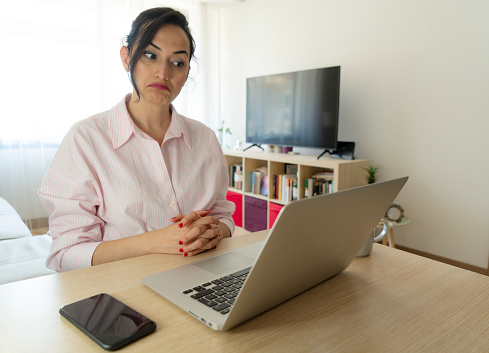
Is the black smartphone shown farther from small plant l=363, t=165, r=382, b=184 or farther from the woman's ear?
small plant l=363, t=165, r=382, b=184

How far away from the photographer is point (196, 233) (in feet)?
2.79

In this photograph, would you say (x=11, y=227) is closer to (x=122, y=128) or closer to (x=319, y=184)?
(x=122, y=128)

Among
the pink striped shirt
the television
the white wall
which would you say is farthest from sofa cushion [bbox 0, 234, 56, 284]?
the white wall

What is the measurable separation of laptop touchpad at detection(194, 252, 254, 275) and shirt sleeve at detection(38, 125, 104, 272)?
13.4 inches

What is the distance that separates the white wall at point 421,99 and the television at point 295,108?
0.98ft

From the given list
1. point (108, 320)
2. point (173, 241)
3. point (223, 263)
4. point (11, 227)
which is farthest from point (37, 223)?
point (108, 320)

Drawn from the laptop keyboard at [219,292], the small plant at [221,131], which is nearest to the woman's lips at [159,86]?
the laptop keyboard at [219,292]

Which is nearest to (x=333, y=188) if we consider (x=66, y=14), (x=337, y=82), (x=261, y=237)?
(x=337, y=82)

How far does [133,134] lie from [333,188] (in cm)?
193

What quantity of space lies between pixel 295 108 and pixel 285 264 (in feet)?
9.12

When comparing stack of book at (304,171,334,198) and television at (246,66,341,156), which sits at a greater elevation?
television at (246,66,341,156)

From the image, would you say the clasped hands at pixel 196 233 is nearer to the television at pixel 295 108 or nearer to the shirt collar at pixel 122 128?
the shirt collar at pixel 122 128

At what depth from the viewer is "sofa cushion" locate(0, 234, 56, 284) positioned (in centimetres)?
Result: 134

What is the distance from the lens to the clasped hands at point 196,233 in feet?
2.77
